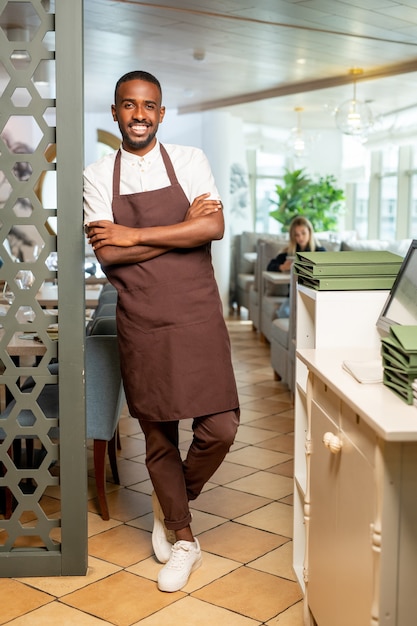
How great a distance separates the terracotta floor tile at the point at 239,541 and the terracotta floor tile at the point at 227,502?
0.53 feet

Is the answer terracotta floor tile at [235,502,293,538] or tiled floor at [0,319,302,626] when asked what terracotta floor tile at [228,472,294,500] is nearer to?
tiled floor at [0,319,302,626]

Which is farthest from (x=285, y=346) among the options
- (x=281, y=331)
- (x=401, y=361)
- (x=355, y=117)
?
(x=401, y=361)

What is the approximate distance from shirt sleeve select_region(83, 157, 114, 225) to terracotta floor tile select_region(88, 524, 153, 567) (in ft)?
4.36

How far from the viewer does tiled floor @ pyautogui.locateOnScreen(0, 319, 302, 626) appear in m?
2.83

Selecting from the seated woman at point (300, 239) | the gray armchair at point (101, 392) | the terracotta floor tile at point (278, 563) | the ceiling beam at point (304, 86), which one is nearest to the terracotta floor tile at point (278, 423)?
the gray armchair at point (101, 392)

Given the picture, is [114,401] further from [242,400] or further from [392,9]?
[392,9]

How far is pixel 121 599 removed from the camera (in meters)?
2.95

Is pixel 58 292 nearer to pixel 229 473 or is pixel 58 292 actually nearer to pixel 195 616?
pixel 195 616

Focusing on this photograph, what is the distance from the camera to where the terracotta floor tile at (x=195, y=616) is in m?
2.77

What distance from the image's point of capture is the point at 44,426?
3121 mm

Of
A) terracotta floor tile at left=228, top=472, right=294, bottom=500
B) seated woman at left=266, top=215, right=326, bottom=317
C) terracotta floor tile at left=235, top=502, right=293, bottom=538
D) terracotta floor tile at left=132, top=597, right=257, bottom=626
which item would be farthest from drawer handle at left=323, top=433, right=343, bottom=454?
seated woman at left=266, top=215, right=326, bottom=317

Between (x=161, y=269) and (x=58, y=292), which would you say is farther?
(x=58, y=292)

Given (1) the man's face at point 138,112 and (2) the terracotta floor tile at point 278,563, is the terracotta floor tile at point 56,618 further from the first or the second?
(1) the man's face at point 138,112

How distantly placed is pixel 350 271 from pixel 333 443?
723 millimetres
